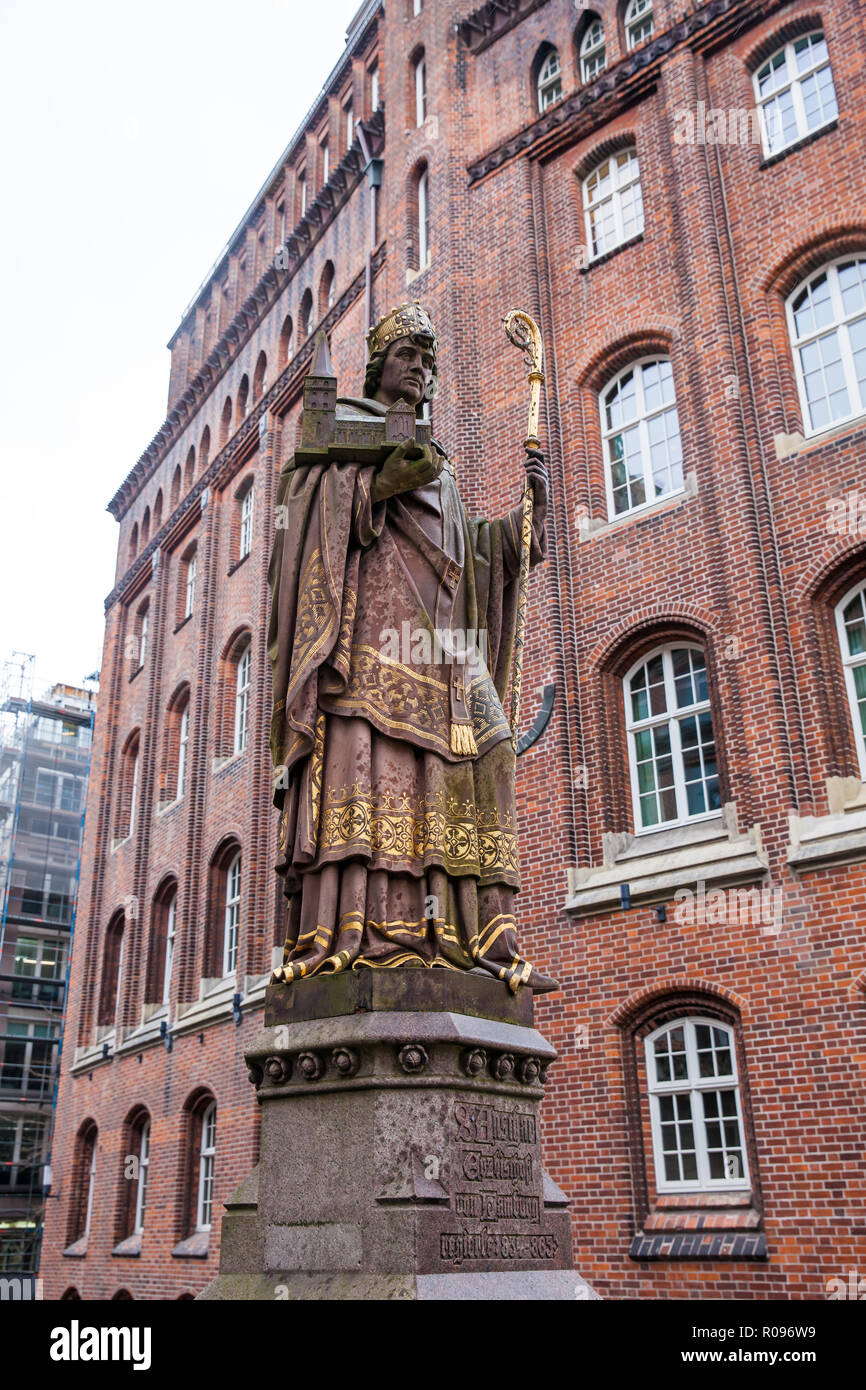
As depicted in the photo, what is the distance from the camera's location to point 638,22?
655 inches

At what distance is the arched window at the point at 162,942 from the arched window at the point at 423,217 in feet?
41.5

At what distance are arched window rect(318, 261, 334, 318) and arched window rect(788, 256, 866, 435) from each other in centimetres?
1114

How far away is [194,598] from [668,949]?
17461 millimetres

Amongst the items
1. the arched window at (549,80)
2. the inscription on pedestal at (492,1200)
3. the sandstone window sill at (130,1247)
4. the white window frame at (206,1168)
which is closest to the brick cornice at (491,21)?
the arched window at (549,80)

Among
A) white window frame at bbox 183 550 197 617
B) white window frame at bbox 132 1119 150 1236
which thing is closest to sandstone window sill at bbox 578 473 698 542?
white window frame at bbox 132 1119 150 1236

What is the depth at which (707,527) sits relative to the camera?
13.1 metres

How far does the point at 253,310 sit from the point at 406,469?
900 inches

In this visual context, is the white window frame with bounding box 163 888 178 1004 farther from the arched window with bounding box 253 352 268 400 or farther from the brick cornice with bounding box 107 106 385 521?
the brick cornice with bounding box 107 106 385 521

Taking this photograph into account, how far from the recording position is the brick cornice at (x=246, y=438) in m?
21.1

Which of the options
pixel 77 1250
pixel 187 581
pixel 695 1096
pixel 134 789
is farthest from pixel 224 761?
pixel 695 1096

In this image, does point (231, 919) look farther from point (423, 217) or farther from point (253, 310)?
point (253, 310)
